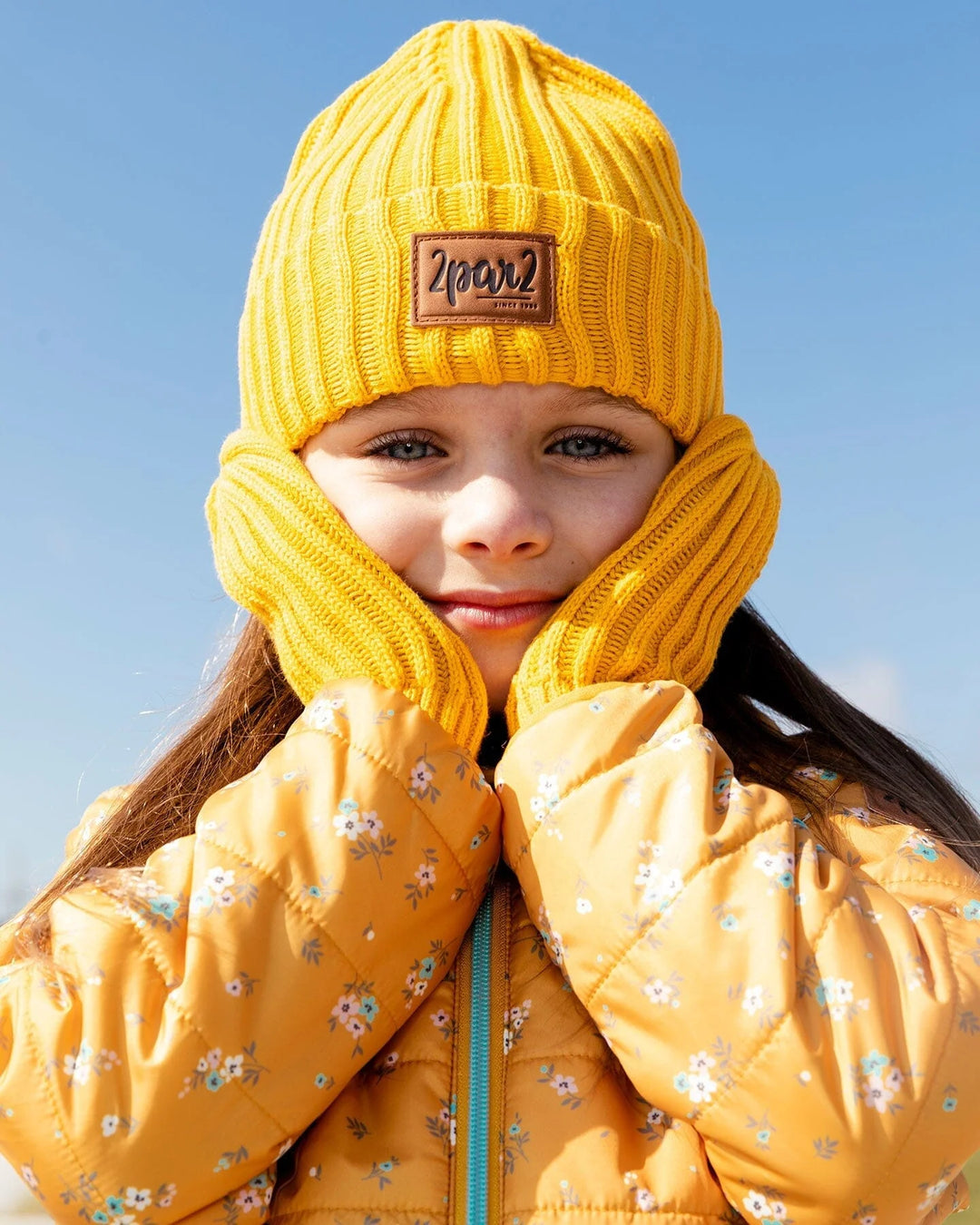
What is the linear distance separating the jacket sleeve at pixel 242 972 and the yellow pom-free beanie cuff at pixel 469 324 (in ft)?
2.12

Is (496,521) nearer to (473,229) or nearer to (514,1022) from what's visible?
(473,229)

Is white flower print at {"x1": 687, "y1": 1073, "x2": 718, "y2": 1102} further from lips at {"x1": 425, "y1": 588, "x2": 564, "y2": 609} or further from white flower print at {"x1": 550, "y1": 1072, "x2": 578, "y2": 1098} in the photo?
lips at {"x1": 425, "y1": 588, "x2": 564, "y2": 609}

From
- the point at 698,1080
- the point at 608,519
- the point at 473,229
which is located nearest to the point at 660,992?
the point at 698,1080

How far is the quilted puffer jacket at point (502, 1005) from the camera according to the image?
1.49m

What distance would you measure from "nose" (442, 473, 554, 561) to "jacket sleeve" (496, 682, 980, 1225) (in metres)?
0.38

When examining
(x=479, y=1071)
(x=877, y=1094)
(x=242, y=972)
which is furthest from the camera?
(x=479, y=1071)

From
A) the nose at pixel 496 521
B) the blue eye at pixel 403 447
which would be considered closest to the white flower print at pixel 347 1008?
the nose at pixel 496 521

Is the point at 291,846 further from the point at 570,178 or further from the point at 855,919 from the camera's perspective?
the point at 570,178

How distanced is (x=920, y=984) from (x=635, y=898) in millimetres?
366

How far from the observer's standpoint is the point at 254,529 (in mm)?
2223

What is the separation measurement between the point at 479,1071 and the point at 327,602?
0.81 meters

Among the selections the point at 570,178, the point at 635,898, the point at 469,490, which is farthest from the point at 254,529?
the point at 635,898

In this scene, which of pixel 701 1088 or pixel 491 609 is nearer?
pixel 701 1088

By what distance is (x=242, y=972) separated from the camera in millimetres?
1582
